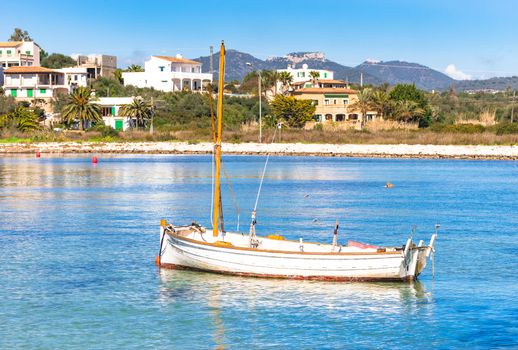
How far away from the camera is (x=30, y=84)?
14475 centimetres

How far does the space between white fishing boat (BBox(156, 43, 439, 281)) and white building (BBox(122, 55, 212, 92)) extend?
125 metres

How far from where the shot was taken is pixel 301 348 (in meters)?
23.0

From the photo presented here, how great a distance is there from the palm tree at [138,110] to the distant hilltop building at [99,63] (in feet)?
155

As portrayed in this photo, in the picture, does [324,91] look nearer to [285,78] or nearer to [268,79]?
[285,78]

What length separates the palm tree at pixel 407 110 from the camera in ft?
413

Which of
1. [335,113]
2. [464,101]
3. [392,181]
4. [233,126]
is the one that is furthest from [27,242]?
[464,101]

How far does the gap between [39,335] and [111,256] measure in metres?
11.6

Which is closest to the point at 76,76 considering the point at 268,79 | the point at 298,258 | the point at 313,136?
the point at 268,79

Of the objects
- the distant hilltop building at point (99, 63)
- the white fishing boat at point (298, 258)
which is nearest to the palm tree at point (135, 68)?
the distant hilltop building at point (99, 63)

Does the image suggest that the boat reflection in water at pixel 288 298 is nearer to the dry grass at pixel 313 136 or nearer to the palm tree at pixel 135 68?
the dry grass at pixel 313 136

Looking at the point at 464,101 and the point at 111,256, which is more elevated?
the point at 464,101

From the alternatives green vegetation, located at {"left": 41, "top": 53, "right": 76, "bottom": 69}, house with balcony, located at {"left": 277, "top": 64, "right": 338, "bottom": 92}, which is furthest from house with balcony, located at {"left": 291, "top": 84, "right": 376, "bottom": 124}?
green vegetation, located at {"left": 41, "top": 53, "right": 76, "bottom": 69}

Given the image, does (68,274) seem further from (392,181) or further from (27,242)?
(392,181)

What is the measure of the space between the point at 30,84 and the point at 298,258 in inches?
4911
